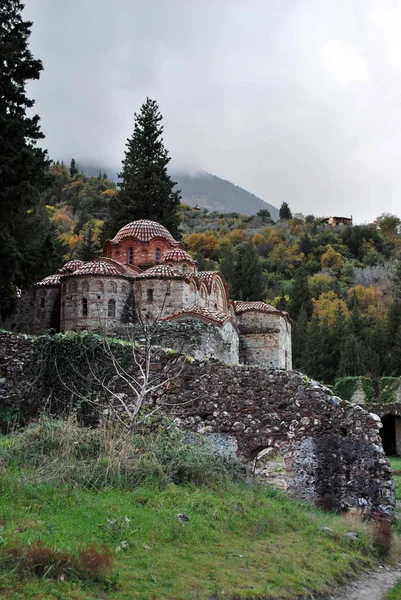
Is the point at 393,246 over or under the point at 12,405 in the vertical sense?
over

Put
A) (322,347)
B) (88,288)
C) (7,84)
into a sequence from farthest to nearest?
(322,347) → (88,288) → (7,84)

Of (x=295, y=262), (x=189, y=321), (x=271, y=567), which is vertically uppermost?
(x=295, y=262)

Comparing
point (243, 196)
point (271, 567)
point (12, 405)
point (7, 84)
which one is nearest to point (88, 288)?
point (7, 84)

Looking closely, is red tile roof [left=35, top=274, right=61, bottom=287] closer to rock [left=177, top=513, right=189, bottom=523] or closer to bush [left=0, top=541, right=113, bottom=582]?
rock [left=177, top=513, right=189, bottom=523]

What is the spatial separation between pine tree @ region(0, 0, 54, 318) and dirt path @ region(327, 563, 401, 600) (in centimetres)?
1199

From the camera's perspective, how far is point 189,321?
20812mm

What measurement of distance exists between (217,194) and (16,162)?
15795cm

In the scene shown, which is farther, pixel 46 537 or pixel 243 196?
pixel 243 196

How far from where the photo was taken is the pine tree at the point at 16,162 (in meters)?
15.8

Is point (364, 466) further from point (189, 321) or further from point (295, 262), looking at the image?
point (295, 262)

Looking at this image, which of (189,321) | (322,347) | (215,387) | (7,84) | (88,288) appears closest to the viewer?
(215,387)

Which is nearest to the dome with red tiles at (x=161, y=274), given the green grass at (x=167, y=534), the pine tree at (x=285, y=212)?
the green grass at (x=167, y=534)

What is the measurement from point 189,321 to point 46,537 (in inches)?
625

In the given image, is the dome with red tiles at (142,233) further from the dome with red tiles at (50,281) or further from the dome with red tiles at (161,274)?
the dome with red tiles at (161,274)
